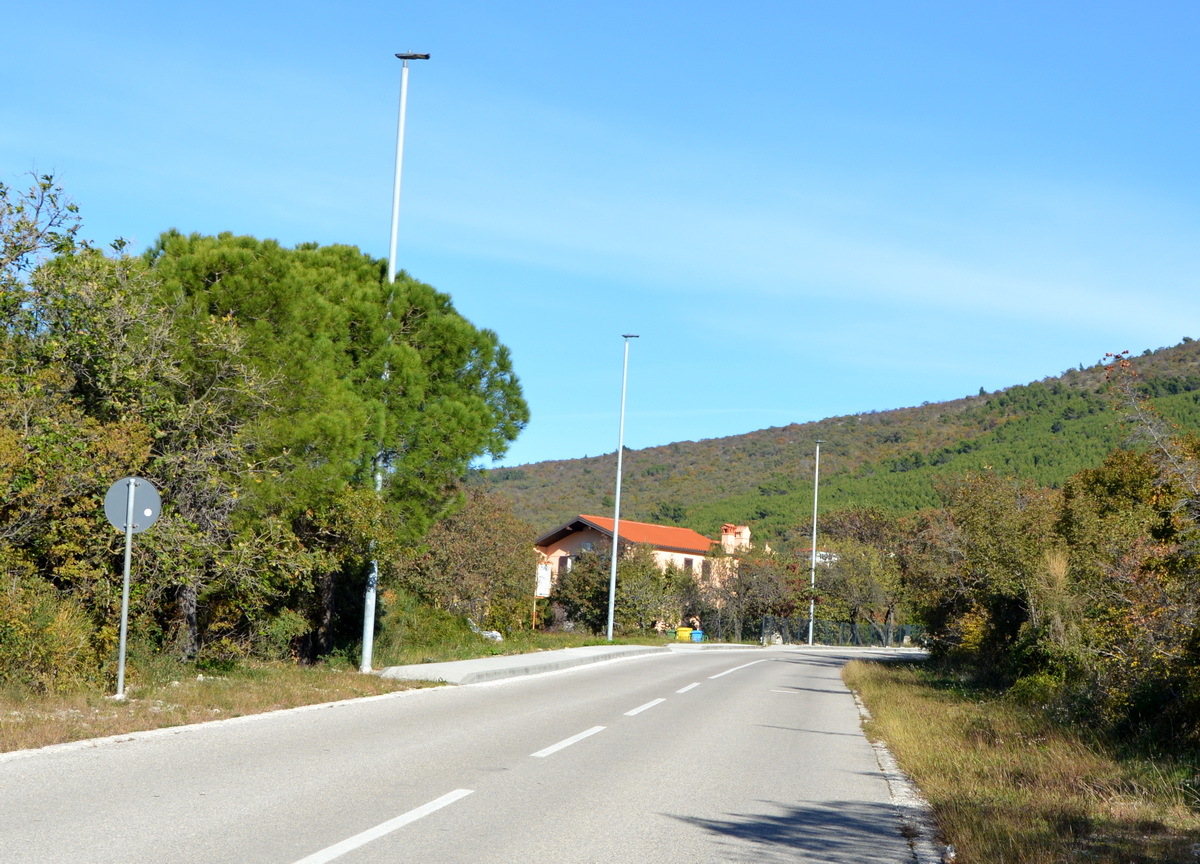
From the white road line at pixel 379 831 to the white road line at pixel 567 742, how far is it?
7.99 ft

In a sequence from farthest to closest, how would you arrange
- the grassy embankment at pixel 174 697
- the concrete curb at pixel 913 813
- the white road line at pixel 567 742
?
the white road line at pixel 567 742 → the grassy embankment at pixel 174 697 → the concrete curb at pixel 913 813

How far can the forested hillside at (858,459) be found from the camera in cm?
8469

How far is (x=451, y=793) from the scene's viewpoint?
8.02 m

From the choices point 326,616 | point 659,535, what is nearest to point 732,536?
point 659,535

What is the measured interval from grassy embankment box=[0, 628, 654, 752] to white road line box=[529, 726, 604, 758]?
3786 millimetres

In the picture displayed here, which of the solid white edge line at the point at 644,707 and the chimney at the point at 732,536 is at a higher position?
the chimney at the point at 732,536

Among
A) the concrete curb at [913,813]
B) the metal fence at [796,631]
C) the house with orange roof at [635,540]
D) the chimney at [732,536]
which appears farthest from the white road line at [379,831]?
the chimney at [732,536]

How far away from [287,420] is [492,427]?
511 centimetres

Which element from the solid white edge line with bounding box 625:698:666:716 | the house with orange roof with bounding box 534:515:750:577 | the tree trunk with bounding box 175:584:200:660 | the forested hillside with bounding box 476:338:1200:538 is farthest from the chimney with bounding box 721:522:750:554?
the tree trunk with bounding box 175:584:200:660

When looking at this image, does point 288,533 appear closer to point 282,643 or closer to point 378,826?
point 282,643

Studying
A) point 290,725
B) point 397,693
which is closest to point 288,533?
point 397,693

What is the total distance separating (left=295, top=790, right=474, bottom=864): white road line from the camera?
5.86 meters

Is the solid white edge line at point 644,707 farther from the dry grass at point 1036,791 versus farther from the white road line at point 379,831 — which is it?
the white road line at point 379,831

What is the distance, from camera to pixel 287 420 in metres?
16.6
